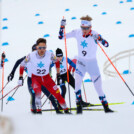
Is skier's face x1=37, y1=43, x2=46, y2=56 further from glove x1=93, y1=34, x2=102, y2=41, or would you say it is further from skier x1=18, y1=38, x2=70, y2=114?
glove x1=93, y1=34, x2=102, y2=41

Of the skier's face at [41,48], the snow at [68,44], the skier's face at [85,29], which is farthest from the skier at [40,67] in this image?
the skier's face at [85,29]

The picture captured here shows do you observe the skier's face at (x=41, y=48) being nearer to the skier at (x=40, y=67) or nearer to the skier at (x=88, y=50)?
the skier at (x=40, y=67)

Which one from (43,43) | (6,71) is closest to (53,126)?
(43,43)

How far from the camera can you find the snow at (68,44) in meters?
2.56

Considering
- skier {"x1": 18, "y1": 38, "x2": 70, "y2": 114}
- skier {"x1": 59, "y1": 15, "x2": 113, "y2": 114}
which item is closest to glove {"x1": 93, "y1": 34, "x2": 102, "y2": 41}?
skier {"x1": 59, "y1": 15, "x2": 113, "y2": 114}

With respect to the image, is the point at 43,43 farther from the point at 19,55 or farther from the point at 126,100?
the point at 19,55

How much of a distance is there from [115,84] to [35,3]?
599cm

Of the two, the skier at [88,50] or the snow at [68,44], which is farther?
the skier at [88,50]

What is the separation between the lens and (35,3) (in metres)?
10.5

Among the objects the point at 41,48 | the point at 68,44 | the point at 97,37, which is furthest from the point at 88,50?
the point at 68,44

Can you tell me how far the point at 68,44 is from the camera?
7262mm

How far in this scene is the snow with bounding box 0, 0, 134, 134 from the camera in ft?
8.41

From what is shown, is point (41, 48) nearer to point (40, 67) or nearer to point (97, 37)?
point (40, 67)

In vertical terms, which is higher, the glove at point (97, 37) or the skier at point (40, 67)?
the glove at point (97, 37)
